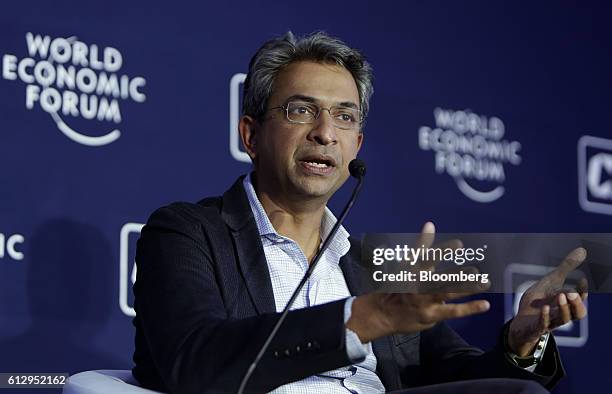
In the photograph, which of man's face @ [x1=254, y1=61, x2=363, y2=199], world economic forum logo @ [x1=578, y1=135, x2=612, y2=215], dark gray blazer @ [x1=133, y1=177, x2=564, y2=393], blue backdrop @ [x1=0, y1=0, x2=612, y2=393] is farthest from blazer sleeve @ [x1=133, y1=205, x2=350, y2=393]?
world economic forum logo @ [x1=578, y1=135, x2=612, y2=215]

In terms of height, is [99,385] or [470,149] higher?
[470,149]

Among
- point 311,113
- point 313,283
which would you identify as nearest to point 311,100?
point 311,113

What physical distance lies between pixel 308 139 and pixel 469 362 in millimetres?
589

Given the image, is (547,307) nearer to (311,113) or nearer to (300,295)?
(300,295)

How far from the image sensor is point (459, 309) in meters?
1.32

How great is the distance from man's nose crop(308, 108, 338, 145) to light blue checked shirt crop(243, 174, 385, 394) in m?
0.19

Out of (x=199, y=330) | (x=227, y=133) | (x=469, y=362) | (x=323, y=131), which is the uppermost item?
(x=227, y=133)

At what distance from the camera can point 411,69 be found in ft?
11.6

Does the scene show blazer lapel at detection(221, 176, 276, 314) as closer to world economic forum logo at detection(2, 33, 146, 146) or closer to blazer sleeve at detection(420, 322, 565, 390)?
blazer sleeve at detection(420, 322, 565, 390)

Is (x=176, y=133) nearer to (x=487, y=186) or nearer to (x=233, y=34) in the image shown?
(x=233, y=34)

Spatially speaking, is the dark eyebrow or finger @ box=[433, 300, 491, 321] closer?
finger @ box=[433, 300, 491, 321]

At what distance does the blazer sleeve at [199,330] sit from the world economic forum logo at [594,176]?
2.29 meters

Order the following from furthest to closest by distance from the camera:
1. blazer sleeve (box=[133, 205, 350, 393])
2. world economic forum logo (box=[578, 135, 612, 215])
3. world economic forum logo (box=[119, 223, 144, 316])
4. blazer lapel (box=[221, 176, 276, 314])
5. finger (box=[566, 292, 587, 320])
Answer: world economic forum logo (box=[578, 135, 612, 215])
world economic forum logo (box=[119, 223, 144, 316])
blazer lapel (box=[221, 176, 276, 314])
finger (box=[566, 292, 587, 320])
blazer sleeve (box=[133, 205, 350, 393])

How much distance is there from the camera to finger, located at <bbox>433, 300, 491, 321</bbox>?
1.31 meters
